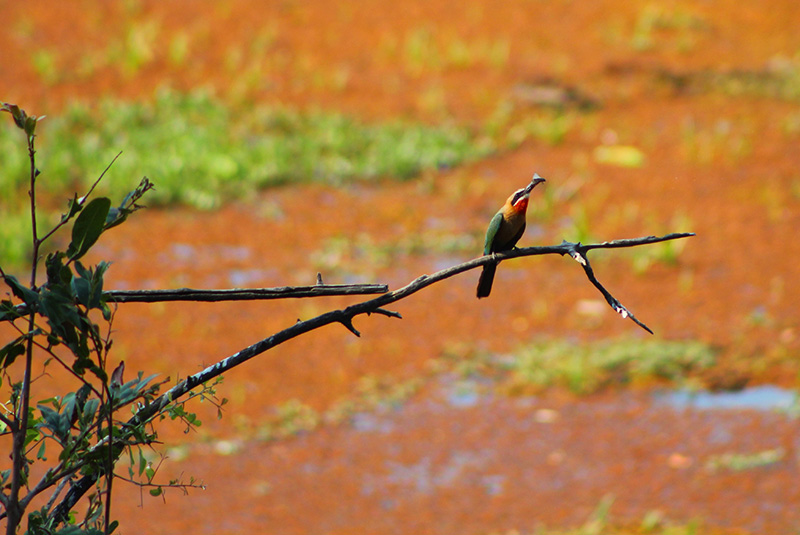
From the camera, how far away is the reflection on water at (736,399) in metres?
6.25

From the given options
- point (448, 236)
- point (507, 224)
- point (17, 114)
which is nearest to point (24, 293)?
point (17, 114)

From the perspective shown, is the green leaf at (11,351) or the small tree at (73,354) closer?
the small tree at (73,354)

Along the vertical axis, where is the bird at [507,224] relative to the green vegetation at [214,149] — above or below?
below

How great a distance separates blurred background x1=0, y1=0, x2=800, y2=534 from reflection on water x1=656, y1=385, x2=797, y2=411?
3cm

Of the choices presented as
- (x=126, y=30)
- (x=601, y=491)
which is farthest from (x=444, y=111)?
(x=601, y=491)

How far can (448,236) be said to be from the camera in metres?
8.79

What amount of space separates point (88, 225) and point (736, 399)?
582 cm

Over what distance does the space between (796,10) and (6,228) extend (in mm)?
12039

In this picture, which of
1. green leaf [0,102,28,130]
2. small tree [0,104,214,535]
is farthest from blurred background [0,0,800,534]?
green leaf [0,102,28,130]

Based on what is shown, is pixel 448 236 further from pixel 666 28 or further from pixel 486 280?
pixel 666 28

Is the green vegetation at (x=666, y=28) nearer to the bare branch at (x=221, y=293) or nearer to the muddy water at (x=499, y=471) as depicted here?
the muddy water at (x=499, y=471)

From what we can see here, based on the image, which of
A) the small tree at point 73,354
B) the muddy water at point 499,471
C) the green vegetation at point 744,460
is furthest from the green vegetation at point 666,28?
the small tree at point 73,354

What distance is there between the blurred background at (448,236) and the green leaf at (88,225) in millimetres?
3152

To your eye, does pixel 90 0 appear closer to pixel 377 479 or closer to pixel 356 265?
pixel 356 265
